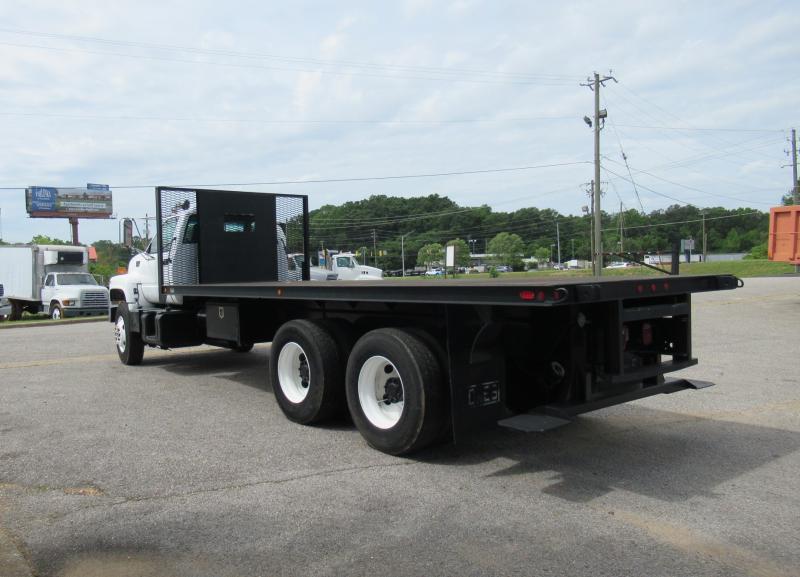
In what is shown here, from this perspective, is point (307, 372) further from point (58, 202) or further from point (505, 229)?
point (505, 229)

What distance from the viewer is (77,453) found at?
5695 millimetres

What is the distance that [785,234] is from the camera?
19.1 metres

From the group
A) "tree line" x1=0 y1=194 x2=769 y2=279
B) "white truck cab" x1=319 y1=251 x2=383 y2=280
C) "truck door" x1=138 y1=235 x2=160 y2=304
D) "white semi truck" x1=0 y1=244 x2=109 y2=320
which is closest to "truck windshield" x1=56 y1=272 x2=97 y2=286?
"white semi truck" x1=0 y1=244 x2=109 y2=320

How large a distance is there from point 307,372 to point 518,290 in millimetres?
3018

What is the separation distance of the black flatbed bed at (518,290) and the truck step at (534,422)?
3.01ft

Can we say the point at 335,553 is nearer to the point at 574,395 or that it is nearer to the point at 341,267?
the point at 574,395

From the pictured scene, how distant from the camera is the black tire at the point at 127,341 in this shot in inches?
413

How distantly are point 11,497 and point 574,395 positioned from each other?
4.12 metres

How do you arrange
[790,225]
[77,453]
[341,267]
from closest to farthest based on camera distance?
[77,453]
[790,225]
[341,267]

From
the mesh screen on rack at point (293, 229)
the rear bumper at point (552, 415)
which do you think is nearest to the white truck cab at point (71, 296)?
the mesh screen on rack at point (293, 229)

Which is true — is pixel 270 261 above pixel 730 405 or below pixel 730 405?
above

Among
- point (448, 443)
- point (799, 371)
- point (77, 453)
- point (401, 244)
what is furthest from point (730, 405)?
point (401, 244)

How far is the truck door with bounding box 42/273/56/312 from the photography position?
2552cm

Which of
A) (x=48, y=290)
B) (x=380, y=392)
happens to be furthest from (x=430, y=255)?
(x=380, y=392)
